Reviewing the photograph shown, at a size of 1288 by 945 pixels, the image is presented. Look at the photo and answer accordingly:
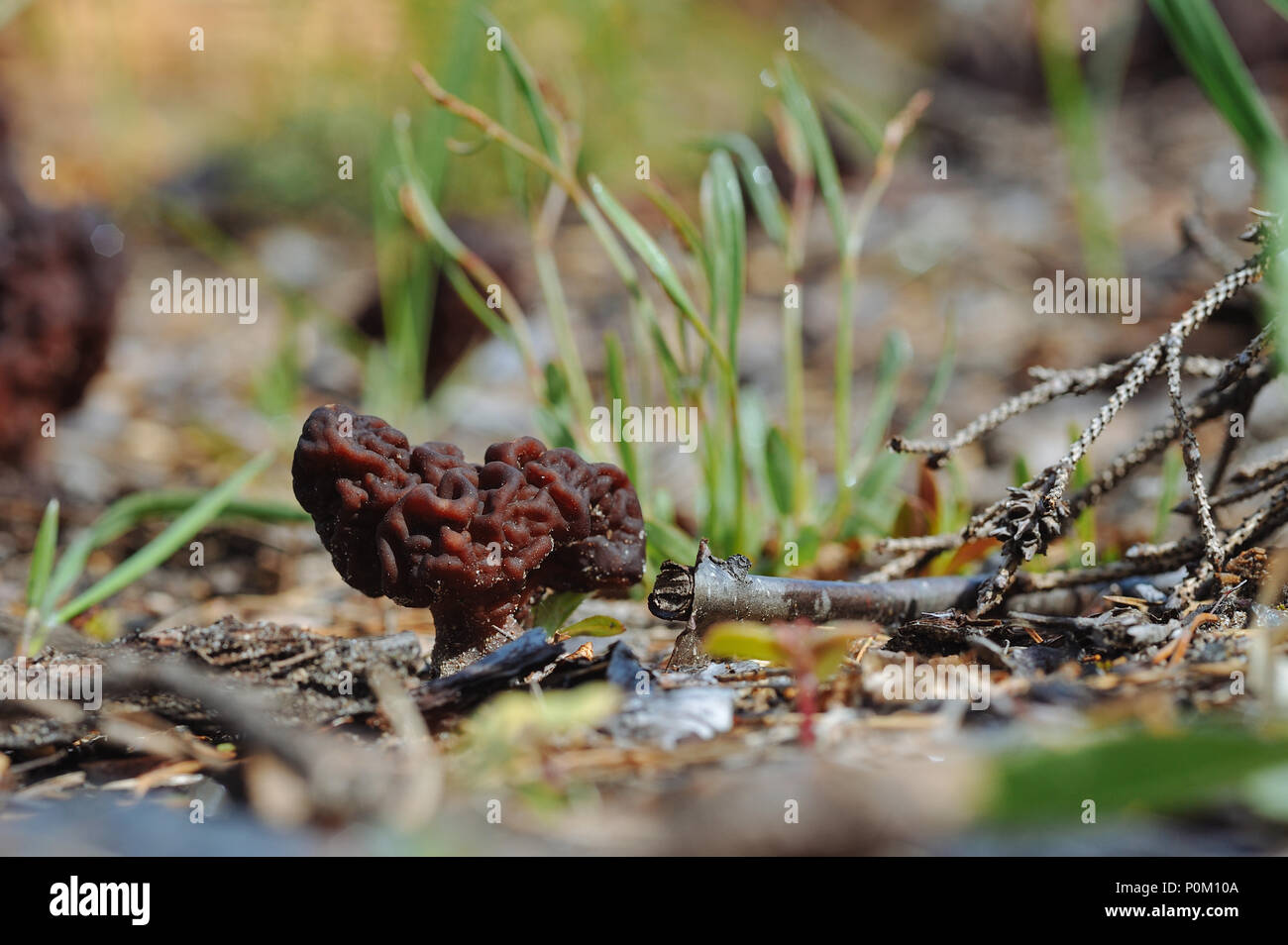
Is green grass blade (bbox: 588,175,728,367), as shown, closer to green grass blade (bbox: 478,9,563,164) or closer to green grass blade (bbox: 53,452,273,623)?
green grass blade (bbox: 478,9,563,164)

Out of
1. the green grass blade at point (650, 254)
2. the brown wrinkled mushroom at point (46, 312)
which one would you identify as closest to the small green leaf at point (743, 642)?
the green grass blade at point (650, 254)

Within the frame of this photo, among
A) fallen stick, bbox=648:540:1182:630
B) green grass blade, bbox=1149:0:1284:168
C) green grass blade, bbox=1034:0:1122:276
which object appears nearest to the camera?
fallen stick, bbox=648:540:1182:630

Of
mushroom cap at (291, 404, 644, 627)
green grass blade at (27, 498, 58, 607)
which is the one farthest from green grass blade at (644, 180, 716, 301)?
green grass blade at (27, 498, 58, 607)

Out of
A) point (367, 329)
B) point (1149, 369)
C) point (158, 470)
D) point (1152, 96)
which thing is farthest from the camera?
point (1152, 96)

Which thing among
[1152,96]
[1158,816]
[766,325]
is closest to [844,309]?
[1158,816]

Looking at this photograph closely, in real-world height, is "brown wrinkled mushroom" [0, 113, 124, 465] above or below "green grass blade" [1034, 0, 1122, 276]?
below

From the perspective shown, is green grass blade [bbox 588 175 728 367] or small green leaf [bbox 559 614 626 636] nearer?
small green leaf [bbox 559 614 626 636]

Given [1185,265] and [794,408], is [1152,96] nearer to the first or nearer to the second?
[1185,265]

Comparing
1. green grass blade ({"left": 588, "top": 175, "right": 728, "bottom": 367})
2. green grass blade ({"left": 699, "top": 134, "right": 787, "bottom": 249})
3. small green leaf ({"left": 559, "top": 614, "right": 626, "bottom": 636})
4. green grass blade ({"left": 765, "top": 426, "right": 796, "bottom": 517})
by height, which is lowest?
small green leaf ({"left": 559, "top": 614, "right": 626, "bottom": 636})
